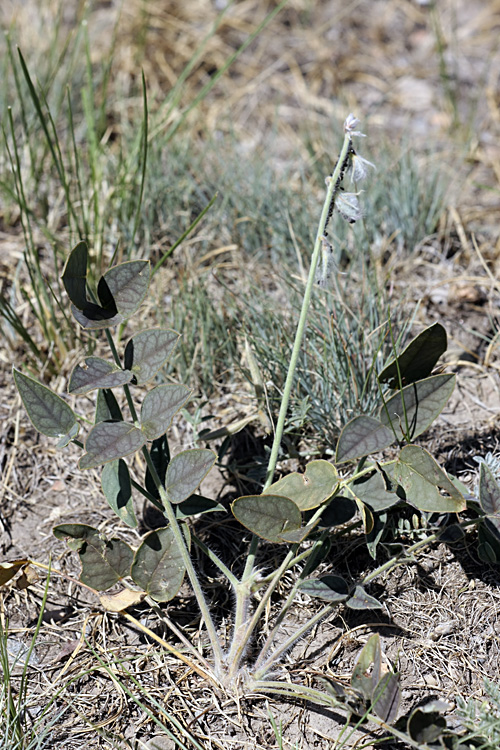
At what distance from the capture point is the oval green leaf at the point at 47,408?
117cm

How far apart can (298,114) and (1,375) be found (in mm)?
1976

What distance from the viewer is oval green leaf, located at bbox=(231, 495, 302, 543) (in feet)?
3.60

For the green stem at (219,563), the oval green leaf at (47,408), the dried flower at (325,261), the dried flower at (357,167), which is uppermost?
the dried flower at (357,167)

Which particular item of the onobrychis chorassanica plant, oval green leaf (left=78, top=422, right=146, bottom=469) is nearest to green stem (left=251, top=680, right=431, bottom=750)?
the onobrychis chorassanica plant

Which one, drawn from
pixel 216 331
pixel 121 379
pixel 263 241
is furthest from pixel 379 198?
pixel 121 379

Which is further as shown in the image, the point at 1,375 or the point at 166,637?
the point at 1,375

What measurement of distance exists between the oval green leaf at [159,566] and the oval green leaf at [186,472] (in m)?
0.09

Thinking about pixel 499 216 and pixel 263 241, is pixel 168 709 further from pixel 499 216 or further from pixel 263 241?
pixel 499 216

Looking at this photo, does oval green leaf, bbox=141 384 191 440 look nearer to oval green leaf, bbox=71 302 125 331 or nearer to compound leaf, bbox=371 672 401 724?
oval green leaf, bbox=71 302 125 331

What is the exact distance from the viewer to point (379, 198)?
219cm

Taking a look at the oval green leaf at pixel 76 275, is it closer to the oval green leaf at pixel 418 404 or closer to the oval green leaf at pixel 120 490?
the oval green leaf at pixel 120 490

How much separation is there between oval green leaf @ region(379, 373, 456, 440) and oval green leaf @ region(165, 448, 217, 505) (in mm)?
357

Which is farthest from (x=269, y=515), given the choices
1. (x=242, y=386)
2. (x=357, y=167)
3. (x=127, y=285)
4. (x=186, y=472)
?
(x=242, y=386)

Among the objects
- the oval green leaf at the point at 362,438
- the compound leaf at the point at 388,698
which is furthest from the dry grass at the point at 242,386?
the oval green leaf at the point at 362,438
